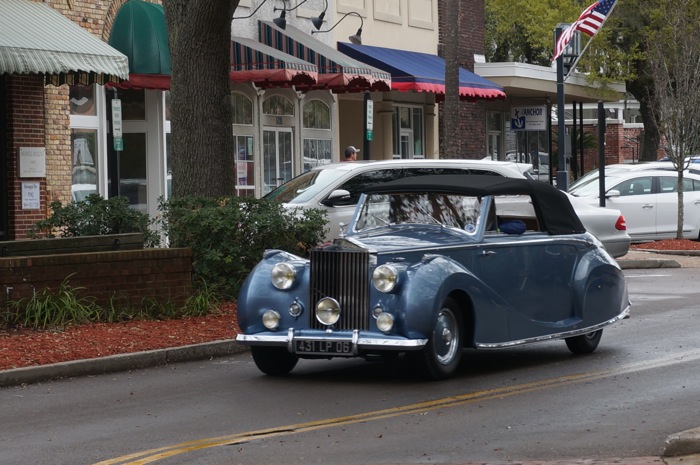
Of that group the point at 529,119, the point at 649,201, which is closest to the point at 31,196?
the point at 649,201

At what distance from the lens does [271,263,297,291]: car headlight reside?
10867 mm

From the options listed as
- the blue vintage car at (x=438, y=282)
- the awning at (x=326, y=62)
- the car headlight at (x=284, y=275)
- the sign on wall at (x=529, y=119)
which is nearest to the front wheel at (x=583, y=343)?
the blue vintage car at (x=438, y=282)

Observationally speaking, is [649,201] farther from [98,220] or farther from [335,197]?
[98,220]

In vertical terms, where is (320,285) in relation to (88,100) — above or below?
below

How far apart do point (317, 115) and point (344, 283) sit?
21.2m

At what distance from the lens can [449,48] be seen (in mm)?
25656

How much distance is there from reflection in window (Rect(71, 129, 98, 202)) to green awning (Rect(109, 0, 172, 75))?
1.52 meters

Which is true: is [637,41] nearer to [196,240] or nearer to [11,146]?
[11,146]

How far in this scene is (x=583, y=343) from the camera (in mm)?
12422

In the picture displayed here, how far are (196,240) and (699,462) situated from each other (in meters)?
8.96

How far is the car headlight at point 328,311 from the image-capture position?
1057 centimetres

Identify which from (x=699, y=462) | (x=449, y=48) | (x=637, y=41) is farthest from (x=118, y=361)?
(x=637, y=41)

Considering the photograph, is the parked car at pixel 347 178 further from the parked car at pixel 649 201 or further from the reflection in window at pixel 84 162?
the parked car at pixel 649 201

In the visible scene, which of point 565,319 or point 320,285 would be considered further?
point 565,319
